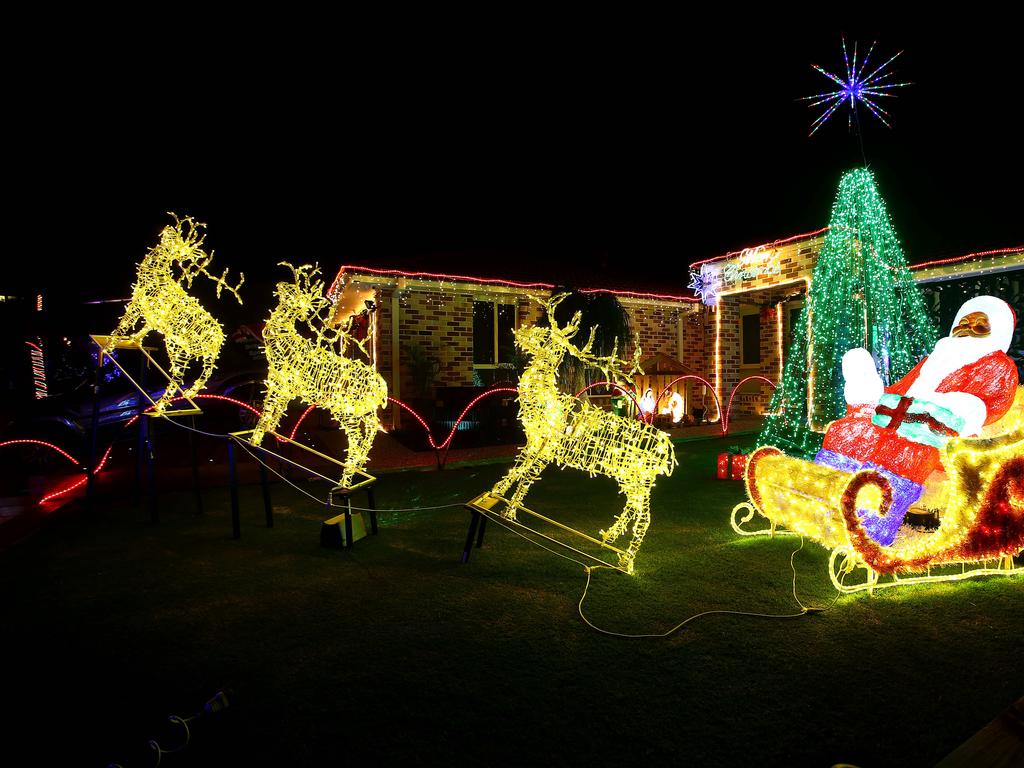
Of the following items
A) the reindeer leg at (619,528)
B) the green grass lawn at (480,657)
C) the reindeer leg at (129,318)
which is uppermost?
the reindeer leg at (129,318)

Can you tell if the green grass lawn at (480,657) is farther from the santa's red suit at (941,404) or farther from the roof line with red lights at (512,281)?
the roof line with red lights at (512,281)

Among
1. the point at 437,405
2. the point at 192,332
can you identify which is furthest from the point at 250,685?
the point at 437,405

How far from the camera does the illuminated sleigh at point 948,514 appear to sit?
3559mm

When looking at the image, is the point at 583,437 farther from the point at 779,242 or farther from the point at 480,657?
the point at 779,242

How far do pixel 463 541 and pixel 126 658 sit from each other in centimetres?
256

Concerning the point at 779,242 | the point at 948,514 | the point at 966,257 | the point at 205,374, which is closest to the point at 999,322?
the point at 948,514

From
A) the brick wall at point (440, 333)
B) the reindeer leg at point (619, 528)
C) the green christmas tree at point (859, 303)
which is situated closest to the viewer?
the reindeer leg at point (619, 528)

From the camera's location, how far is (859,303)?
708cm

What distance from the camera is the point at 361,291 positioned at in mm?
11688

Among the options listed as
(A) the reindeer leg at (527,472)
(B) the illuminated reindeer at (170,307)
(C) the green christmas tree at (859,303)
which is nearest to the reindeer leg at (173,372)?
(B) the illuminated reindeer at (170,307)

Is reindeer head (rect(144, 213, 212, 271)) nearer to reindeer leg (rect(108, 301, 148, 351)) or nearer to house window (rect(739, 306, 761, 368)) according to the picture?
reindeer leg (rect(108, 301, 148, 351))

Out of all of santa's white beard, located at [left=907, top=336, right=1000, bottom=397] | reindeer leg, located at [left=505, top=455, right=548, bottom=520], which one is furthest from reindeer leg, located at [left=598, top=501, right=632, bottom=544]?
santa's white beard, located at [left=907, top=336, right=1000, bottom=397]

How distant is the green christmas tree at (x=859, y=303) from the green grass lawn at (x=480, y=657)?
3.22 m

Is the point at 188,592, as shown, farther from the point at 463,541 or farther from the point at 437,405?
the point at 437,405
